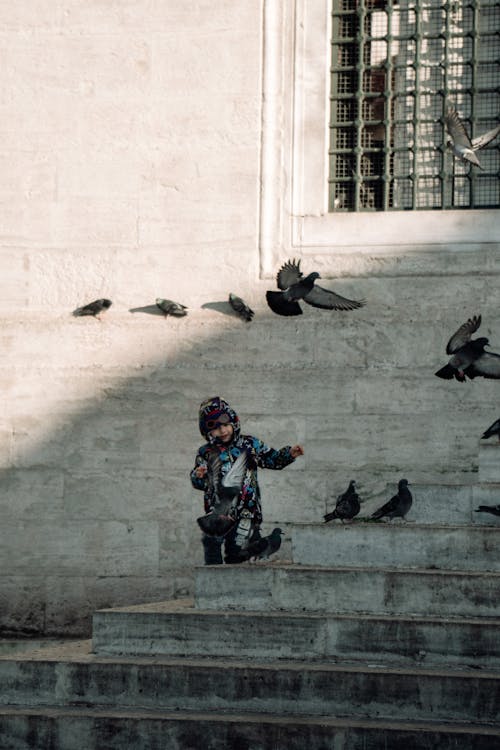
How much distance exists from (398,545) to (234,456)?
136 cm

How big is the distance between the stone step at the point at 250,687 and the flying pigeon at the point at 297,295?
374 centimetres

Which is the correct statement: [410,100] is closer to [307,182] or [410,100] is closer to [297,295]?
[307,182]

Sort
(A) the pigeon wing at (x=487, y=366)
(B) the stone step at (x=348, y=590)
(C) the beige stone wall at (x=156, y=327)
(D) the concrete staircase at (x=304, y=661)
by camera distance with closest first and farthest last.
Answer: (D) the concrete staircase at (x=304, y=661) → (B) the stone step at (x=348, y=590) → (A) the pigeon wing at (x=487, y=366) → (C) the beige stone wall at (x=156, y=327)

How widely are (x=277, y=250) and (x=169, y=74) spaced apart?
5.58 feet

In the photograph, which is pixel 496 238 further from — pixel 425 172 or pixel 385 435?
pixel 385 435

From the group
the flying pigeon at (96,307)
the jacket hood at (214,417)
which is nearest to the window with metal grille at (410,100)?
the flying pigeon at (96,307)

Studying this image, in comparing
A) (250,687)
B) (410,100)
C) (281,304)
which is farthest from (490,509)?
(410,100)

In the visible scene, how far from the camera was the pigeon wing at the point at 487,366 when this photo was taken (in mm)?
11039

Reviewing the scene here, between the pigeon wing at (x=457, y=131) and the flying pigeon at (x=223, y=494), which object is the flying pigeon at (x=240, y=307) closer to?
the pigeon wing at (x=457, y=131)

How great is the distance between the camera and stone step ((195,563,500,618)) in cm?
869

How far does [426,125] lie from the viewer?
41.1 feet

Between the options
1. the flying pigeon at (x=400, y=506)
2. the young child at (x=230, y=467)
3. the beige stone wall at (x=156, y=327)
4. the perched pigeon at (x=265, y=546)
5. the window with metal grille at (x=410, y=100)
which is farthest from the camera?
the window with metal grille at (x=410, y=100)

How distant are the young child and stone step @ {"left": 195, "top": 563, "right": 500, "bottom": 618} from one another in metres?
0.71

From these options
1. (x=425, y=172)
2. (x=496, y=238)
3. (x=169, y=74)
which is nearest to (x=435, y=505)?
(x=496, y=238)
